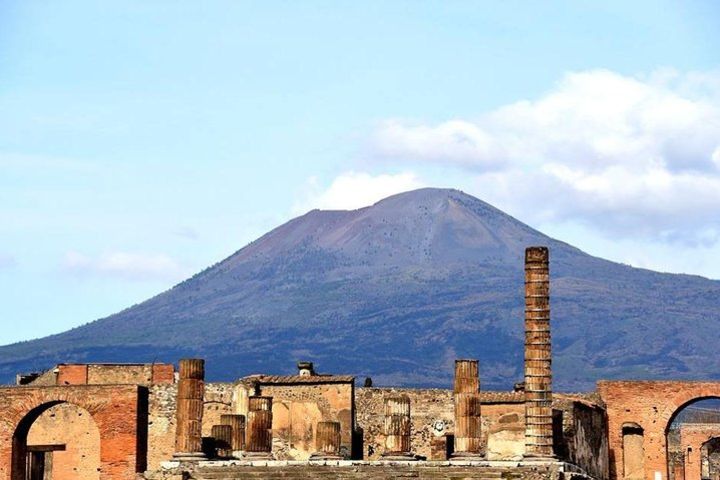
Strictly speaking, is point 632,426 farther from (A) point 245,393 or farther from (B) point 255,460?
(B) point 255,460

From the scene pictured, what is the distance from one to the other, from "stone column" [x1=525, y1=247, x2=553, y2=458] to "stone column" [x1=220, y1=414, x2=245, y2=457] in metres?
6.85

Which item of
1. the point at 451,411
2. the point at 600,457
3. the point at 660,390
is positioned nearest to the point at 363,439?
the point at 451,411

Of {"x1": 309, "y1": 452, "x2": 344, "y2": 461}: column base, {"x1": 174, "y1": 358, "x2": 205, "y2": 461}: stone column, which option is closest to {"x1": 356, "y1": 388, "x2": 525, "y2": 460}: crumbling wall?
{"x1": 309, "y1": 452, "x2": 344, "y2": 461}: column base

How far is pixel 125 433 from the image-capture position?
48.7 m

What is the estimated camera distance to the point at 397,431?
43.8 m

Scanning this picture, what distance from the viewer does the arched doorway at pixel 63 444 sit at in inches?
2071

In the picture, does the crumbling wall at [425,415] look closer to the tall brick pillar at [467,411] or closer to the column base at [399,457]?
the tall brick pillar at [467,411]

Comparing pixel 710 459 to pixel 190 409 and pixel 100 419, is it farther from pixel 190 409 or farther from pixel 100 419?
pixel 190 409

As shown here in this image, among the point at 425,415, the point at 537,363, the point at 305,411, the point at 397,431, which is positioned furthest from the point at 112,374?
the point at 537,363

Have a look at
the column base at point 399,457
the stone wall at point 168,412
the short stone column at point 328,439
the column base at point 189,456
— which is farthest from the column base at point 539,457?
the stone wall at point 168,412

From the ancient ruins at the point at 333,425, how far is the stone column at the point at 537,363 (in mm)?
28

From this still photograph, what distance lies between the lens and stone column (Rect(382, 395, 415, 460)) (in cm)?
4350

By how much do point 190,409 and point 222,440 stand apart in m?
2.01

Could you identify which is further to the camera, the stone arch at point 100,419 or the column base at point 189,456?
the stone arch at point 100,419
